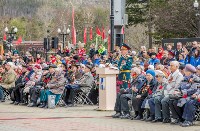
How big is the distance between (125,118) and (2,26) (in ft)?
282

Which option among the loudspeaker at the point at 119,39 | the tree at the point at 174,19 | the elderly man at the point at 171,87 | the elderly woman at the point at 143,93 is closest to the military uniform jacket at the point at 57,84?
the loudspeaker at the point at 119,39

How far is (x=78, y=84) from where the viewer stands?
23.8 m

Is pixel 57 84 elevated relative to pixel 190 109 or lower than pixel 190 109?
elevated

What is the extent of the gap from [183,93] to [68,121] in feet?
11.2

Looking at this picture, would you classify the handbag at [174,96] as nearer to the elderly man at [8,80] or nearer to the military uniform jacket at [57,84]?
the military uniform jacket at [57,84]

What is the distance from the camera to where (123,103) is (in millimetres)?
19141

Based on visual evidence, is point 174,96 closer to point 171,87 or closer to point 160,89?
point 171,87

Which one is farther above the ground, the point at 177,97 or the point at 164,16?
the point at 164,16

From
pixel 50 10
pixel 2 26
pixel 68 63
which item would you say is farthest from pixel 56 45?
pixel 50 10

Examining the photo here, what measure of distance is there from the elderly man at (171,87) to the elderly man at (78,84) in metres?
6.16

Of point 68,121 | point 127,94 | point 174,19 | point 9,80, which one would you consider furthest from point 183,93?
point 174,19

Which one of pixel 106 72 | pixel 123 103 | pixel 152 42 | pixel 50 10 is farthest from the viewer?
pixel 50 10

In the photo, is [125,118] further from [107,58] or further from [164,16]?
[164,16]

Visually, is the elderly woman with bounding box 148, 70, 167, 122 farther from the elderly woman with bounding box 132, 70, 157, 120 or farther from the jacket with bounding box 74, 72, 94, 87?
the jacket with bounding box 74, 72, 94, 87
